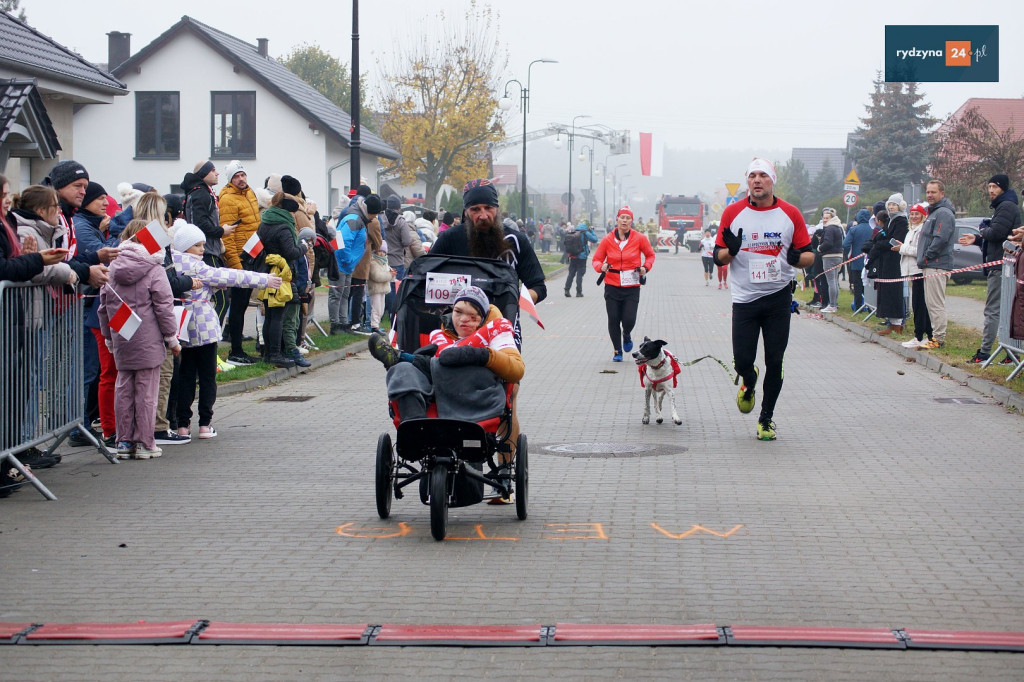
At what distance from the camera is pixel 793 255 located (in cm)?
1001

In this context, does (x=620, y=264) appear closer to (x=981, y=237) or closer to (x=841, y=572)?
(x=981, y=237)

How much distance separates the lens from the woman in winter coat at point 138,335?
29.5 ft

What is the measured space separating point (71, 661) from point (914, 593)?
3.60m

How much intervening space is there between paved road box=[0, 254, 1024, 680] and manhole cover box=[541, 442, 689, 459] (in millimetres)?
63

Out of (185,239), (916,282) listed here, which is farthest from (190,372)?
(916,282)

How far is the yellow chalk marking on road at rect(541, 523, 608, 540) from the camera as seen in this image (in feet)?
22.0

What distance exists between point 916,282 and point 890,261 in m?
2.52

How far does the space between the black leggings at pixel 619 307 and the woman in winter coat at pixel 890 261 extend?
525cm

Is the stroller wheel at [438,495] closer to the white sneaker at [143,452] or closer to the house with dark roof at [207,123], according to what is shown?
the white sneaker at [143,452]

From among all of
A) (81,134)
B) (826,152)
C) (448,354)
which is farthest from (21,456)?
(826,152)

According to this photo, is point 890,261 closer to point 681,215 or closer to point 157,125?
point 157,125

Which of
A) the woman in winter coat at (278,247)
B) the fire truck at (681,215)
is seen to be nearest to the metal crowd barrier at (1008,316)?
the woman in winter coat at (278,247)

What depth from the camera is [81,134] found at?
4303cm

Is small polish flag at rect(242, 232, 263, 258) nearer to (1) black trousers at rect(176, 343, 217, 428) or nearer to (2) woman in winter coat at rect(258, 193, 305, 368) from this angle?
(2) woman in winter coat at rect(258, 193, 305, 368)
